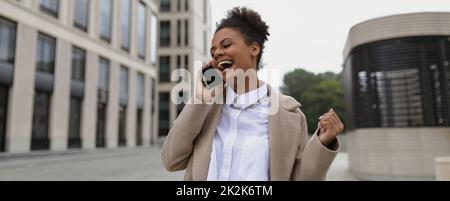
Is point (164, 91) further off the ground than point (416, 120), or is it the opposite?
point (164, 91)

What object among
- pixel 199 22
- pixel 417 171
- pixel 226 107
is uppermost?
pixel 199 22

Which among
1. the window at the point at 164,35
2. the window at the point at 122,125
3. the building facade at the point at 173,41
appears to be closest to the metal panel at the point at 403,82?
the window at the point at 122,125

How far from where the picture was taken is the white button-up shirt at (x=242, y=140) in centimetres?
129

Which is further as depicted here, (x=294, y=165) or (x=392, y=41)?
(x=392, y=41)

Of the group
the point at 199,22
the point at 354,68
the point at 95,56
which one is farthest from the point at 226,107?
the point at 199,22

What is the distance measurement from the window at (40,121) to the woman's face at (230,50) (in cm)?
1936

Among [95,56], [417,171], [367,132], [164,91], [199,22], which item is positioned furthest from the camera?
[199,22]

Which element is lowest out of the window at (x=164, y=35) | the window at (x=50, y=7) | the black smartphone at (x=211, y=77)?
the black smartphone at (x=211, y=77)

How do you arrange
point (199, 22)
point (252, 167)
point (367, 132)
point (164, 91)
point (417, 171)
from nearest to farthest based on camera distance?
point (252, 167) < point (417, 171) < point (367, 132) < point (164, 91) < point (199, 22)

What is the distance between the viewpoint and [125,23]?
28922 millimetres

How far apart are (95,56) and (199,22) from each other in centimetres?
2015

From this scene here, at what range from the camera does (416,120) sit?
741 centimetres

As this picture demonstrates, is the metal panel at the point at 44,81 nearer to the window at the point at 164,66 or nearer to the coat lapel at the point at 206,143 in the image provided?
the coat lapel at the point at 206,143

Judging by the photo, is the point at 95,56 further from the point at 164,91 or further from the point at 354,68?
the point at 354,68
